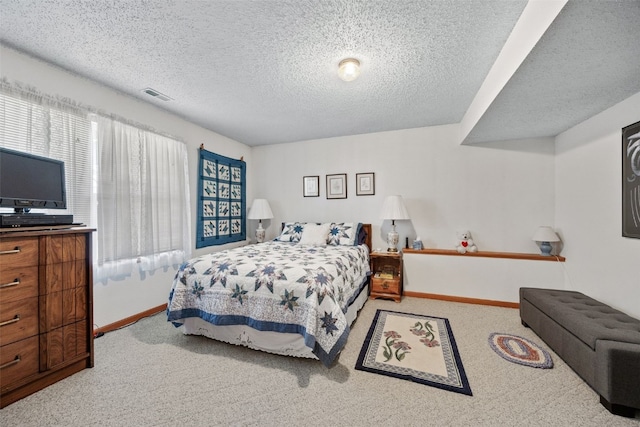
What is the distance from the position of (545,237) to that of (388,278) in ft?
6.31

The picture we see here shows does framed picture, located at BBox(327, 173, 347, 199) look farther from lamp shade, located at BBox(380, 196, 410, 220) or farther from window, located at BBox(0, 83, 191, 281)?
window, located at BBox(0, 83, 191, 281)

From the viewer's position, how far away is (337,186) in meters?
4.18

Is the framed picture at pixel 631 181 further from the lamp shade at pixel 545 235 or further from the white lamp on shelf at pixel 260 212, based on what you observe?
the white lamp on shelf at pixel 260 212

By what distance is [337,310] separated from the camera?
1921 millimetres

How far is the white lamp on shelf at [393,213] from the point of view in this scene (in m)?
3.45

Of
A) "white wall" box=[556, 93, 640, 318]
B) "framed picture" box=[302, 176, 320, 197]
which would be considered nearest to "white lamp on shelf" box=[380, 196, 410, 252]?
"framed picture" box=[302, 176, 320, 197]

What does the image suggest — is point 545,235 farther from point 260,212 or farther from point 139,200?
point 139,200

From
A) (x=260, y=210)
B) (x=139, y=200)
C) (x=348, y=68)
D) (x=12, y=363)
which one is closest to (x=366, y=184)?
(x=260, y=210)

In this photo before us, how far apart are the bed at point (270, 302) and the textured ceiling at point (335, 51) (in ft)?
5.83

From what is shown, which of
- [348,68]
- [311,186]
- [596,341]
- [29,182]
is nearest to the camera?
[596,341]

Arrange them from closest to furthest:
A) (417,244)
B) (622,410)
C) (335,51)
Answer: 1. (622,410)
2. (335,51)
3. (417,244)

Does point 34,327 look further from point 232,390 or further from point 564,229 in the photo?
point 564,229

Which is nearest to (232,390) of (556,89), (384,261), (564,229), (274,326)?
(274,326)

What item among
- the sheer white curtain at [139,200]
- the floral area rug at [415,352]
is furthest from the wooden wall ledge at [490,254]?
the sheer white curtain at [139,200]
